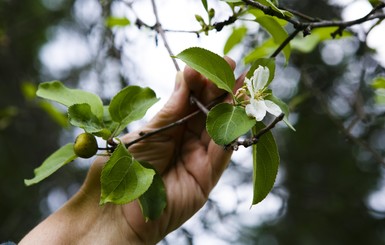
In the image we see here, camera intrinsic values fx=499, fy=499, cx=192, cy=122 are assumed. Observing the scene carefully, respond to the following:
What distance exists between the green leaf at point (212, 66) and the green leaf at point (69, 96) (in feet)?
0.99

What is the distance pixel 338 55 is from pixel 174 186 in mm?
3242

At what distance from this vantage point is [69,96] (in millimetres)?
1200

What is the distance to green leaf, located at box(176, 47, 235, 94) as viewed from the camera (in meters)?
0.98

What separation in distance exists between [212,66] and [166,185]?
0.53m

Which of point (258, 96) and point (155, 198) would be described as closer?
point (258, 96)

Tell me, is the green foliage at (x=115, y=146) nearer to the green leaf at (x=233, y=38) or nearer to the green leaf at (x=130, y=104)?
the green leaf at (x=130, y=104)

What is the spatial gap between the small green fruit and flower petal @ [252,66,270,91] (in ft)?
1.17

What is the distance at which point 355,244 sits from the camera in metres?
4.76

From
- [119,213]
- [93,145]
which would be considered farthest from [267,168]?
[119,213]

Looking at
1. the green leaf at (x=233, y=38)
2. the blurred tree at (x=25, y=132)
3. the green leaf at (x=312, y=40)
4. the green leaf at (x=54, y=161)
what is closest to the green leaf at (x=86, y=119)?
the green leaf at (x=54, y=161)

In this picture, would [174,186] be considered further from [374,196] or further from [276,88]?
[374,196]

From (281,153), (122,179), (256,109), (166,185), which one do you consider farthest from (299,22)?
(281,153)

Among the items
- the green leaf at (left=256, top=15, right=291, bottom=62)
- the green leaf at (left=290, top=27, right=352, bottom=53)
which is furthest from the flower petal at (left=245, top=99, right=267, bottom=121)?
the green leaf at (left=290, top=27, right=352, bottom=53)

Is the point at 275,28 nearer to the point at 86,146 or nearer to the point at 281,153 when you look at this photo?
the point at 86,146
